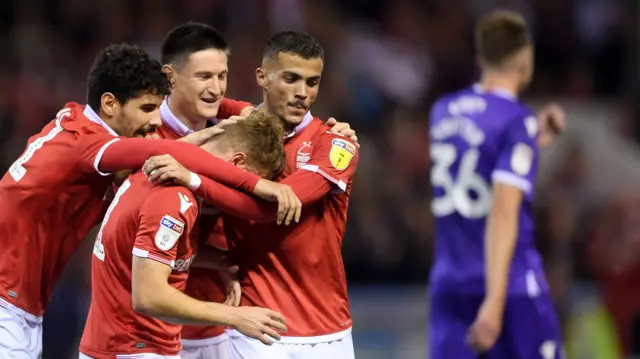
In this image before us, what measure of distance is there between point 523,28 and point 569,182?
12.2 feet

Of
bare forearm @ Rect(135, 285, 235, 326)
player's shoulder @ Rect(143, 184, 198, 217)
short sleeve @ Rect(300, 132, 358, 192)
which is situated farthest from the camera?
short sleeve @ Rect(300, 132, 358, 192)

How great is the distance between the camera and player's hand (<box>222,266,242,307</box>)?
500 centimetres

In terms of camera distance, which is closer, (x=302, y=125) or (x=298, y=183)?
(x=298, y=183)

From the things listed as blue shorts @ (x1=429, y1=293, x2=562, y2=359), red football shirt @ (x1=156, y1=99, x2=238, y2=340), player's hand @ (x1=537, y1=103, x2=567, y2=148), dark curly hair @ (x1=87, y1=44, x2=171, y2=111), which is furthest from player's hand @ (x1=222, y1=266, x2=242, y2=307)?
player's hand @ (x1=537, y1=103, x2=567, y2=148)

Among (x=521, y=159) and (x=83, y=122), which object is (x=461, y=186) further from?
(x=83, y=122)

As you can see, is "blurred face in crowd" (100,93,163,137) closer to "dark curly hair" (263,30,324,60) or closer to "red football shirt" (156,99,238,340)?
"red football shirt" (156,99,238,340)

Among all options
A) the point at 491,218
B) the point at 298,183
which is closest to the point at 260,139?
the point at 298,183

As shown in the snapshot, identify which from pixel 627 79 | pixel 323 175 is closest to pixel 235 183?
pixel 323 175

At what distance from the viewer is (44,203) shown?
5113mm

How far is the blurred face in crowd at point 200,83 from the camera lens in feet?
17.5

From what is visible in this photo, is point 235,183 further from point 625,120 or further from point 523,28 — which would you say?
point 625,120

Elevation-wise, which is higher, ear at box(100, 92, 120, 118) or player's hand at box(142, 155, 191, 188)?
ear at box(100, 92, 120, 118)

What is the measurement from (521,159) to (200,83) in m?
1.74

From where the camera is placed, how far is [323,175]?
4.93 metres
